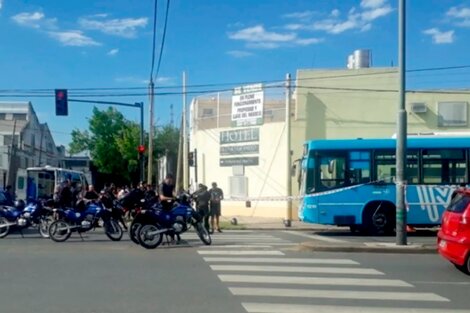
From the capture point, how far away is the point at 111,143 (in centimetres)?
6719

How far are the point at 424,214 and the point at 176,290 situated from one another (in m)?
12.9

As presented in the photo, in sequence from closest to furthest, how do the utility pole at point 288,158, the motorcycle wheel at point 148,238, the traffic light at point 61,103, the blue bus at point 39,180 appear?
the motorcycle wheel at point 148,238, the utility pole at point 288,158, the traffic light at point 61,103, the blue bus at point 39,180

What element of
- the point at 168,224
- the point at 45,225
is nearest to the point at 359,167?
the point at 168,224

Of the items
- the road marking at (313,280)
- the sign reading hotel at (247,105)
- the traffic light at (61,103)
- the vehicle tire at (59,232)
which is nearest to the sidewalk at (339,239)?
the road marking at (313,280)

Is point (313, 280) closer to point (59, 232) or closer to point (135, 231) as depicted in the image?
point (135, 231)

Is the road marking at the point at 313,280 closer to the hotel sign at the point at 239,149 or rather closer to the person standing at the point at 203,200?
the person standing at the point at 203,200

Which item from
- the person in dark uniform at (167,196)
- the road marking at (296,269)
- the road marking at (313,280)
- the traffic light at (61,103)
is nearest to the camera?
the road marking at (313,280)

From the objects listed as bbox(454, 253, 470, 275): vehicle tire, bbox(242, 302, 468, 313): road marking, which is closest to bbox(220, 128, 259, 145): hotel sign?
bbox(454, 253, 470, 275): vehicle tire

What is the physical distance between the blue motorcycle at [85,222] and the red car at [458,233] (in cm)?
916

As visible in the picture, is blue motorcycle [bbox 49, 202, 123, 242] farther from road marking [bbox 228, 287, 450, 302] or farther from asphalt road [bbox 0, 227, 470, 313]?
road marking [bbox 228, 287, 450, 302]

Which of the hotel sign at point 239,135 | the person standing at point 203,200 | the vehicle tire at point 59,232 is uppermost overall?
the hotel sign at point 239,135

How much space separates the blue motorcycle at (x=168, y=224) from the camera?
16438 millimetres

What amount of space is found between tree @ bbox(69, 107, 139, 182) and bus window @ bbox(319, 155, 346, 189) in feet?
129

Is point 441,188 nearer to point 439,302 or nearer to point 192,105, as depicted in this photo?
point 439,302
